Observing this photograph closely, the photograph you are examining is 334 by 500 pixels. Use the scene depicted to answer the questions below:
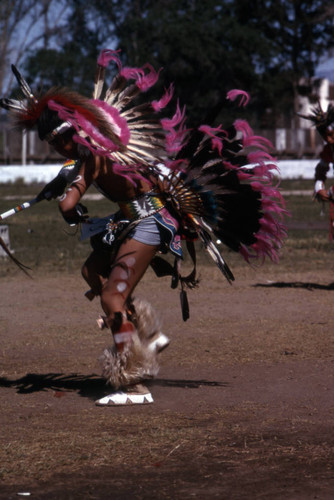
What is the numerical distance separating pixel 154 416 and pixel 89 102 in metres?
2.10

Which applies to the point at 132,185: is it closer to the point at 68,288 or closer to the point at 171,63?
the point at 68,288

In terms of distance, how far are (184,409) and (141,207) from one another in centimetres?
138

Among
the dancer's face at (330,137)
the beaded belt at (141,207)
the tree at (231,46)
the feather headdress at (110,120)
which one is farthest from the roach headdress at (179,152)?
the tree at (231,46)

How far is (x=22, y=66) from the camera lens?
50562mm

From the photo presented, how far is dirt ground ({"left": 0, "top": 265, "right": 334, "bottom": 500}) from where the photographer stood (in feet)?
14.5

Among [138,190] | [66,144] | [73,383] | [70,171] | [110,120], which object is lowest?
[73,383]

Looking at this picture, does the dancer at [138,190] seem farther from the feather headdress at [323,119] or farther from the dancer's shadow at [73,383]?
the feather headdress at [323,119]

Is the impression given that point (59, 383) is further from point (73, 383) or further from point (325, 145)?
point (325, 145)

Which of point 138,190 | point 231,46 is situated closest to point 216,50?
point 231,46

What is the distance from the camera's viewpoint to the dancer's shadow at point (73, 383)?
21.6 feet

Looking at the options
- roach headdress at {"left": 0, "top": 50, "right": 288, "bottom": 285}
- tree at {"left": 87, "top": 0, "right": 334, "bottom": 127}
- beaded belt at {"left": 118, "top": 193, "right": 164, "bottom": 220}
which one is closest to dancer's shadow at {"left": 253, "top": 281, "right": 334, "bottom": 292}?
roach headdress at {"left": 0, "top": 50, "right": 288, "bottom": 285}

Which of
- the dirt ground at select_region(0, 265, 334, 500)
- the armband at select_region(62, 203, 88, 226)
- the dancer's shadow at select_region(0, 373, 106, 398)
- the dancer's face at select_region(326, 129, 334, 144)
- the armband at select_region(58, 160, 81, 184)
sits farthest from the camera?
the dancer's face at select_region(326, 129, 334, 144)

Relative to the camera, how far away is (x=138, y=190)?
19.9ft

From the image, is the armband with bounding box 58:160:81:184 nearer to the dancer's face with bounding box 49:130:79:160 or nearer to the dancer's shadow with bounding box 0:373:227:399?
the dancer's face with bounding box 49:130:79:160
